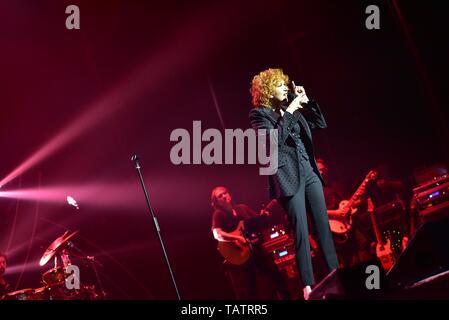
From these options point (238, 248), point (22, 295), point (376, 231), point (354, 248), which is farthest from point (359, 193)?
point (22, 295)

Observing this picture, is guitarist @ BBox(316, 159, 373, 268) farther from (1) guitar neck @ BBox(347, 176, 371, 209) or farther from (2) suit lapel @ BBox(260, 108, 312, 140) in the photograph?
(2) suit lapel @ BBox(260, 108, 312, 140)

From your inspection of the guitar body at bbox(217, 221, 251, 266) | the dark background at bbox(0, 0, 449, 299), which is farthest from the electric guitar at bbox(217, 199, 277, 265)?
the dark background at bbox(0, 0, 449, 299)

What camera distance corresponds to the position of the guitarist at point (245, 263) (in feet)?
22.1

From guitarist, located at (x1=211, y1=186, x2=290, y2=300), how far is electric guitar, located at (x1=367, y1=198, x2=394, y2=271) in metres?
1.37

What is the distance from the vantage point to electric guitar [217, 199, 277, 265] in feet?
22.3

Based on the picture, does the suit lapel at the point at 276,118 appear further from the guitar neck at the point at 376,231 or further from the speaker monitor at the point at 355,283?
the guitar neck at the point at 376,231

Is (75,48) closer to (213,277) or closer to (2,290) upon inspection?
(2,290)

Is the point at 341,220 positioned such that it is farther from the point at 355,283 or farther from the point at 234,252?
the point at 355,283

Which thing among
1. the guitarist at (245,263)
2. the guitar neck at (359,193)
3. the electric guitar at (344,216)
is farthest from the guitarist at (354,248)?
the guitarist at (245,263)

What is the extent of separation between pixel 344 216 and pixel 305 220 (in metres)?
3.34

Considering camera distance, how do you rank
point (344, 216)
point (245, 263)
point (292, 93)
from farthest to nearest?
point (245, 263), point (344, 216), point (292, 93)

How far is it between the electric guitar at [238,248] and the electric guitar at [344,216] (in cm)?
87

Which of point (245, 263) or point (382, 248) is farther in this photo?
point (245, 263)

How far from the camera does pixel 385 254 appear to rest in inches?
253
